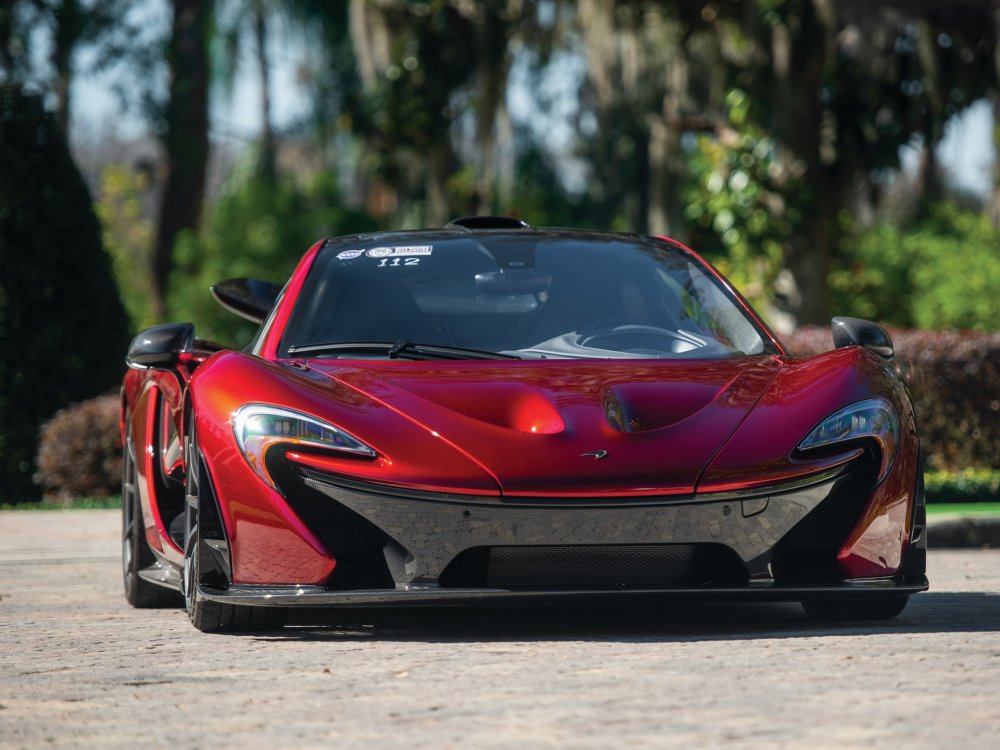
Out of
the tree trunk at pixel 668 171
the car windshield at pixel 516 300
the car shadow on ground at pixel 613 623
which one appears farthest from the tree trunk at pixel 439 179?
the car shadow on ground at pixel 613 623

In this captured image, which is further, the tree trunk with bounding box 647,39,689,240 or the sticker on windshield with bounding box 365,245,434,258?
the tree trunk with bounding box 647,39,689,240

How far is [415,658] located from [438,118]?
17.7 metres

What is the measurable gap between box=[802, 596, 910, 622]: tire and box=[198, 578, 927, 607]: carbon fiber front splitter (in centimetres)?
41

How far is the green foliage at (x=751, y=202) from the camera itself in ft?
56.4

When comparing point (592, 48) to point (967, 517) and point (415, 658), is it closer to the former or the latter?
point (967, 517)

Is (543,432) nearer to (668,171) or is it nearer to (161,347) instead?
(161,347)

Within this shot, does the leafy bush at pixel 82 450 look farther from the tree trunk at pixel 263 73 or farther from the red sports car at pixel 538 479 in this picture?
the tree trunk at pixel 263 73

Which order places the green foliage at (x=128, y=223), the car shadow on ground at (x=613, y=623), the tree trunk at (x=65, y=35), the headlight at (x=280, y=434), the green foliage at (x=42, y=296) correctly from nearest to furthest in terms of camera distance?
the headlight at (x=280, y=434) → the car shadow on ground at (x=613, y=623) → the green foliage at (x=42, y=296) → the tree trunk at (x=65, y=35) → the green foliage at (x=128, y=223)

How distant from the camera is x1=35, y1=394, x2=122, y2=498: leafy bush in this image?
13789 millimetres

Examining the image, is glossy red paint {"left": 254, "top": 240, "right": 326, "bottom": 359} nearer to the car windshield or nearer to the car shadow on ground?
the car windshield

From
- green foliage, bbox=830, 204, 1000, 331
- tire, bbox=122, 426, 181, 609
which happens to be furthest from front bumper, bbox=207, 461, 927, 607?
green foliage, bbox=830, 204, 1000, 331

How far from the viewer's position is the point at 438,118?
21.9m

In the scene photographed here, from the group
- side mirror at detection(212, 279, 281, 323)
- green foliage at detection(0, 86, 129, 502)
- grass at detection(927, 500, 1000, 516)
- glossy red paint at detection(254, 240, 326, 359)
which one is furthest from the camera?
green foliage at detection(0, 86, 129, 502)

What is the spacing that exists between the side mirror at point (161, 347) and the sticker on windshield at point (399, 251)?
0.73 m
